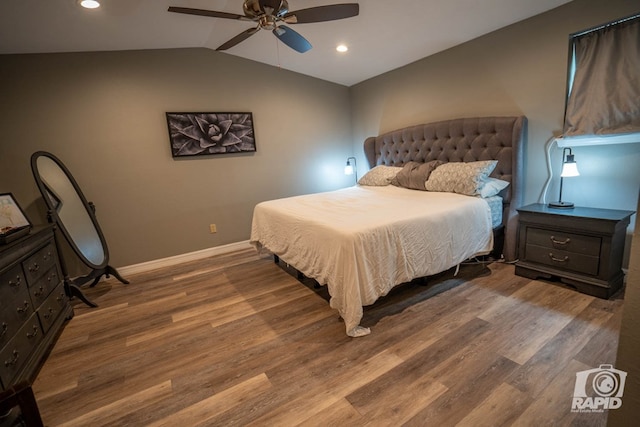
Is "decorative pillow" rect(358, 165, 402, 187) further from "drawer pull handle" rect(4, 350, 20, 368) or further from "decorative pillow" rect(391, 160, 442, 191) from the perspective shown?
"drawer pull handle" rect(4, 350, 20, 368)

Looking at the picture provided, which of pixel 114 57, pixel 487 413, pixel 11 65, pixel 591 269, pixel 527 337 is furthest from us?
pixel 114 57

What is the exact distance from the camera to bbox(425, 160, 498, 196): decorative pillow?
2861 mm

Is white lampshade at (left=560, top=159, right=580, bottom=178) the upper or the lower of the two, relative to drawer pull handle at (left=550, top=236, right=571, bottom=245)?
upper

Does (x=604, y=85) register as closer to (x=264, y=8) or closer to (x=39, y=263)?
(x=264, y=8)

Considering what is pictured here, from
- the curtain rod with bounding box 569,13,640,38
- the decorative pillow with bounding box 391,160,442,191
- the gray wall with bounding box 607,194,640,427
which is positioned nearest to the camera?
the gray wall with bounding box 607,194,640,427

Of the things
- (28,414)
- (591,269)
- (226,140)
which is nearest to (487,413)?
→ (591,269)

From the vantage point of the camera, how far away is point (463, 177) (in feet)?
9.62

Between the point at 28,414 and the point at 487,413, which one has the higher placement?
the point at 28,414

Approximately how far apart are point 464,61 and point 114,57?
3775 millimetres

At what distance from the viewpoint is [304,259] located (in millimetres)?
2432

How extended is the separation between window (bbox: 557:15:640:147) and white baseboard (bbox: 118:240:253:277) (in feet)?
12.4

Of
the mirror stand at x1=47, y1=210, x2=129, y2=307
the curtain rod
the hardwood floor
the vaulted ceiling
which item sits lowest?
the hardwood floor

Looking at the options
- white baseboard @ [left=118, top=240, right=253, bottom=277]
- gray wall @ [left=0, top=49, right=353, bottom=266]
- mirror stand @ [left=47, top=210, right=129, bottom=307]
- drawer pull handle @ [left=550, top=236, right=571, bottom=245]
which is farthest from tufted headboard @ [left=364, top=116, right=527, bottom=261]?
mirror stand @ [left=47, top=210, right=129, bottom=307]

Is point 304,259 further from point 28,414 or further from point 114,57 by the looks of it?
point 114,57
